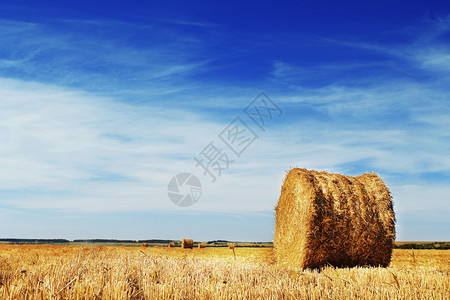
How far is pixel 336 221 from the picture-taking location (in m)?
10.8

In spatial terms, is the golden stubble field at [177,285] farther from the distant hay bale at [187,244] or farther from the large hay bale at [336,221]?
the distant hay bale at [187,244]

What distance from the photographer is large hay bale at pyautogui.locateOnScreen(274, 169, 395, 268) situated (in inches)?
422

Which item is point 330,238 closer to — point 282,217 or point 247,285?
point 282,217

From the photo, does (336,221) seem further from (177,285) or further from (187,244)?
(187,244)

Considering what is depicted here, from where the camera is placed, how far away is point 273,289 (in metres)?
5.19

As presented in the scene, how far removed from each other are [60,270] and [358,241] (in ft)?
26.1

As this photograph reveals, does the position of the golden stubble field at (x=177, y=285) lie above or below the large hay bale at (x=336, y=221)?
below

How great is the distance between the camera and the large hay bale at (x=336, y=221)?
10727mm

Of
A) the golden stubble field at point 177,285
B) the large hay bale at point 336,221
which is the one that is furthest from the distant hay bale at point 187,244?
the golden stubble field at point 177,285

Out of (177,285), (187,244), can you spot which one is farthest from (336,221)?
(187,244)

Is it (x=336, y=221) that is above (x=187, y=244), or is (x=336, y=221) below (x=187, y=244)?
above

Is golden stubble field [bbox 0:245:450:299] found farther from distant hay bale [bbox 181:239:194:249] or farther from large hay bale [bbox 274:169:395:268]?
distant hay bale [bbox 181:239:194:249]

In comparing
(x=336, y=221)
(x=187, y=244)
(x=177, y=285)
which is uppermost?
(x=336, y=221)

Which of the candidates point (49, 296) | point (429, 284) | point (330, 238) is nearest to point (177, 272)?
point (49, 296)
